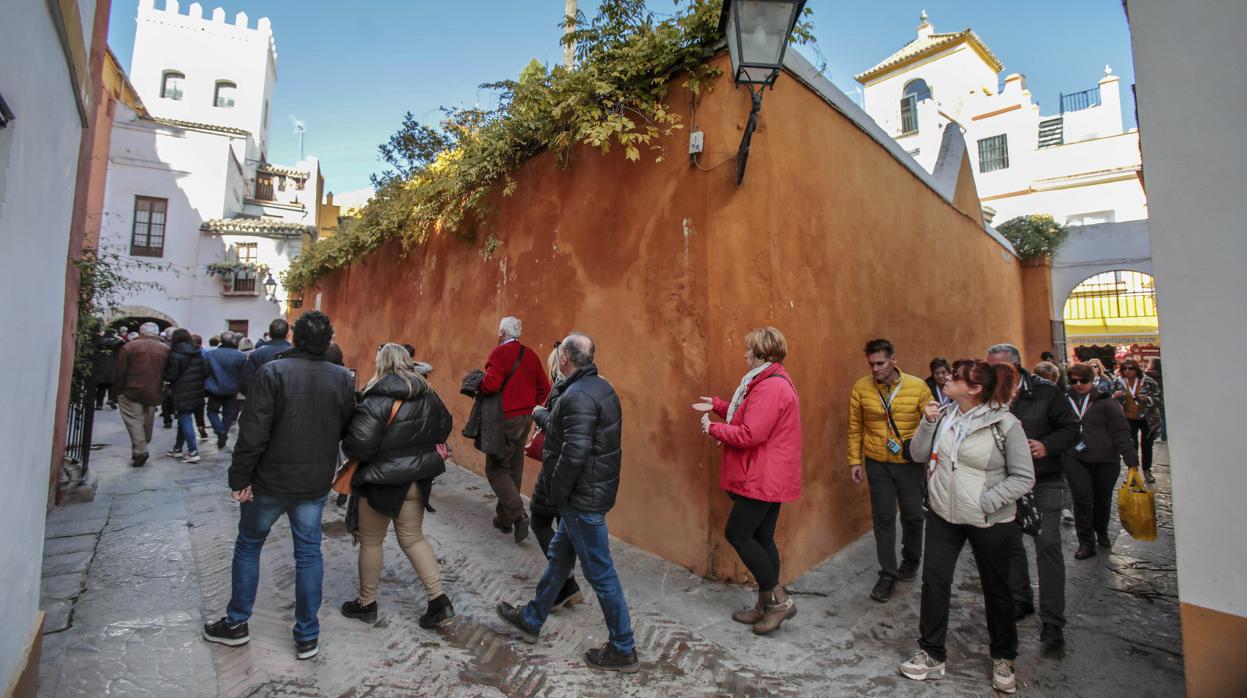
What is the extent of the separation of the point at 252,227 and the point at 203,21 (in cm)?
1653

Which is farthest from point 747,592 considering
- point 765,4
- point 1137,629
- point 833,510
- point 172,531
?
point 172,531

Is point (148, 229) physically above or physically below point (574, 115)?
above

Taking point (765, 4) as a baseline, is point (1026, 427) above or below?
below

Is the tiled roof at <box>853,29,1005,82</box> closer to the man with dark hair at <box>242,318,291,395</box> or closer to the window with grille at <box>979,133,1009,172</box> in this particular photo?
the window with grille at <box>979,133,1009,172</box>

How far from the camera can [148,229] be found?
22297mm

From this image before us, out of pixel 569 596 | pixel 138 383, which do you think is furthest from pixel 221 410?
pixel 569 596

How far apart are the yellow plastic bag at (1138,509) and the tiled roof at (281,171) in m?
34.8

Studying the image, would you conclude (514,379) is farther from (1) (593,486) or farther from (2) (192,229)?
(2) (192,229)

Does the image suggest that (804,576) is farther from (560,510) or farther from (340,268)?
(340,268)

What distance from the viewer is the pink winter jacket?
11.6ft

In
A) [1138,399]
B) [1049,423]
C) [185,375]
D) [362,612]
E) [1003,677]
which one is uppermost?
[185,375]

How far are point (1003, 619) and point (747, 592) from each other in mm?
1567

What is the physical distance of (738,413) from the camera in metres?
3.65

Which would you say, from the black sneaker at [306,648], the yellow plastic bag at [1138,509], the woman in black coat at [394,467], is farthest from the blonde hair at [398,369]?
the yellow plastic bag at [1138,509]
